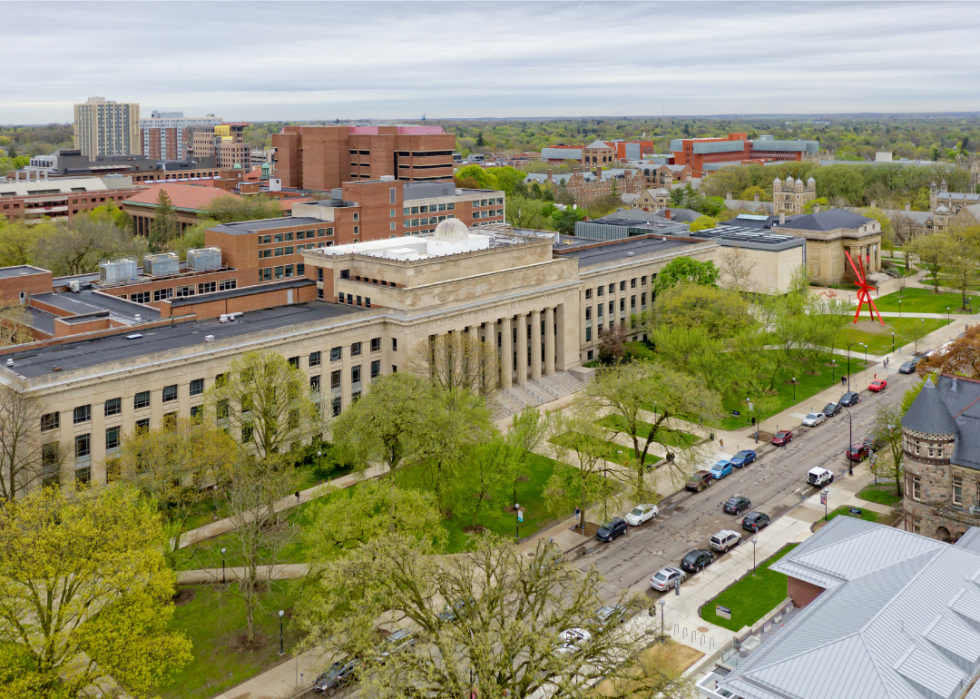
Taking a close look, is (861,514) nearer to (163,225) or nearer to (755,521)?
(755,521)


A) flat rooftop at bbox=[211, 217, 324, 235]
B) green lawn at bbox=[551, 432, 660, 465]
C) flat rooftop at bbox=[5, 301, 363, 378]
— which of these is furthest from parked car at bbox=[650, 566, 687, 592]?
flat rooftop at bbox=[211, 217, 324, 235]

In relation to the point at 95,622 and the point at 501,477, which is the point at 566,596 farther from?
the point at 95,622

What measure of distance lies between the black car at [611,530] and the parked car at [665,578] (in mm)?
6552

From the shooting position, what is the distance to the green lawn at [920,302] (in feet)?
448

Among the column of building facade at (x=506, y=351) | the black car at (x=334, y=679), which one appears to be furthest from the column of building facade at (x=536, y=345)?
the black car at (x=334, y=679)

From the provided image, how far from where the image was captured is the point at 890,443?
7138cm

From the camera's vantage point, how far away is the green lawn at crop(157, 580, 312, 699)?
46.8 m

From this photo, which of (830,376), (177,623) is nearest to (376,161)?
(830,376)

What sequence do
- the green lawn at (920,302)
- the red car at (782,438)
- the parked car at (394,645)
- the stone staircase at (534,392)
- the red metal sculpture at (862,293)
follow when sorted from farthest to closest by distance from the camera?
the green lawn at (920,302), the red metal sculpture at (862,293), the stone staircase at (534,392), the red car at (782,438), the parked car at (394,645)

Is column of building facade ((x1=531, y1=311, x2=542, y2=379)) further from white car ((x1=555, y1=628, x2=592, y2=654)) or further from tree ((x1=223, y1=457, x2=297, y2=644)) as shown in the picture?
white car ((x1=555, y1=628, x2=592, y2=654))

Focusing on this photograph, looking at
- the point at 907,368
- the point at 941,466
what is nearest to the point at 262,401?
the point at 941,466

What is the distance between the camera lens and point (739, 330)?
9881 cm

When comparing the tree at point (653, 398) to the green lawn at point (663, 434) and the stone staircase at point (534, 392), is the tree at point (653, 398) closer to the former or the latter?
the green lawn at point (663, 434)

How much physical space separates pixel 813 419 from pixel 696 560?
3517 centimetres
